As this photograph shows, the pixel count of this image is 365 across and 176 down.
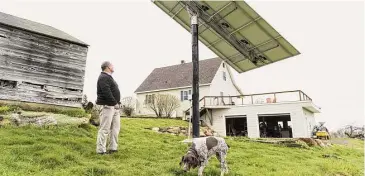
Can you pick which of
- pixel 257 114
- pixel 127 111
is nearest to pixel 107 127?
pixel 257 114

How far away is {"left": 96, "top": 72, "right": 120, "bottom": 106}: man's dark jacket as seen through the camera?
7.10 m

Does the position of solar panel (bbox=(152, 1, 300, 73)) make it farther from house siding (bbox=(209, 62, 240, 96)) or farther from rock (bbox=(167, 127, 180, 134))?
house siding (bbox=(209, 62, 240, 96))

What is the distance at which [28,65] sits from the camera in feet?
43.8

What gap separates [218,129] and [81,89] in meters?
14.1

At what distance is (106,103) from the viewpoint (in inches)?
282

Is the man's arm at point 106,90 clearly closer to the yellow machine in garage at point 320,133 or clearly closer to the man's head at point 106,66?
the man's head at point 106,66

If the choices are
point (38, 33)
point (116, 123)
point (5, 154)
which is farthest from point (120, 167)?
point (38, 33)

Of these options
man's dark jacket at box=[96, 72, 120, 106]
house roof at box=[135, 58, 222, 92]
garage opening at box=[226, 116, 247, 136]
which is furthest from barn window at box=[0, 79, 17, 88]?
house roof at box=[135, 58, 222, 92]

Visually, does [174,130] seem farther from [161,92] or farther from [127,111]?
[161,92]

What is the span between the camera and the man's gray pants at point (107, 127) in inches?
281

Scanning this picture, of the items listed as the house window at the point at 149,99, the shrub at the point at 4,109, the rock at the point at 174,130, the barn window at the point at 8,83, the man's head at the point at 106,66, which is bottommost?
the rock at the point at 174,130

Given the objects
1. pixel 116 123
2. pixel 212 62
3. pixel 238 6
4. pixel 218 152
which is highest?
pixel 212 62

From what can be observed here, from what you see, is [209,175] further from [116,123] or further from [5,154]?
[5,154]

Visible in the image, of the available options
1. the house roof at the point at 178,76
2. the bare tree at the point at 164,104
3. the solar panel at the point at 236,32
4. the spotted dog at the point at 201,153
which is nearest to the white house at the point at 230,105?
the house roof at the point at 178,76
